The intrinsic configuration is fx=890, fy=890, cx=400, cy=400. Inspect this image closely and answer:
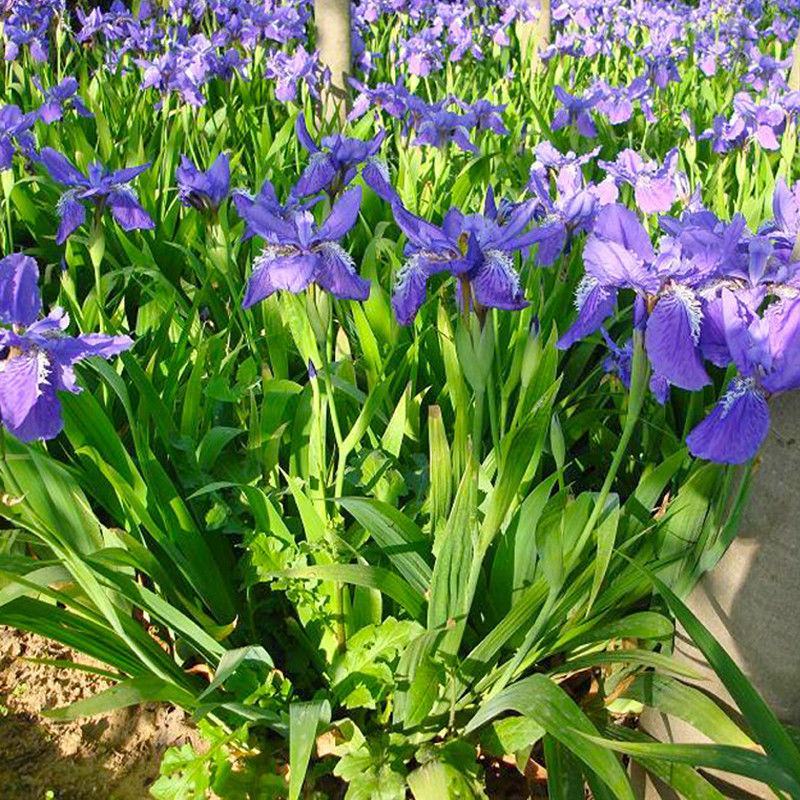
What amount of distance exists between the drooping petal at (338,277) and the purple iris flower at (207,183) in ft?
1.93

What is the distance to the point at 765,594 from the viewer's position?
1.38m

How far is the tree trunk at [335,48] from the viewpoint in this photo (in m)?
3.83

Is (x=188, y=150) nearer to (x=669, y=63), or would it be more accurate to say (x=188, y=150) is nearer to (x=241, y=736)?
(x=241, y=736)

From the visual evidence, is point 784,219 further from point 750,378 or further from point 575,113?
point 575,113

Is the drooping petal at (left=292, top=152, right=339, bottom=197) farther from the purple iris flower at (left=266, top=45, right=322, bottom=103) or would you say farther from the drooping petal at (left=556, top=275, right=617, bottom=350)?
the purple iris flower at (left=266, top=45, right=322, bottom=103)

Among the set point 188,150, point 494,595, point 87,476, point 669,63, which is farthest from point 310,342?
point 669,63

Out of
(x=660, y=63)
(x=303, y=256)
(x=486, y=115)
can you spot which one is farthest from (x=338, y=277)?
(x=660, y=63)

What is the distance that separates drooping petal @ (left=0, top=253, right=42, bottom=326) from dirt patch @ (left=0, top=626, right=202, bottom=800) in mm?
778

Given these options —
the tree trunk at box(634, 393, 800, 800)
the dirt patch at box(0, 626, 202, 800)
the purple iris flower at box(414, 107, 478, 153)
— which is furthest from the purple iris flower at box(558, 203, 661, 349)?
the purple iris flower at box(414, 107, 478, 153)

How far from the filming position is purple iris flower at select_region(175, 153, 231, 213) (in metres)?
1.94

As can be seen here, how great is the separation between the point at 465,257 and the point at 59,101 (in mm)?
2302

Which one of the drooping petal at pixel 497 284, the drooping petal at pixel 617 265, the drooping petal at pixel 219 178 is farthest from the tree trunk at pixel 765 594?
the drooping petal at pixel 219 178

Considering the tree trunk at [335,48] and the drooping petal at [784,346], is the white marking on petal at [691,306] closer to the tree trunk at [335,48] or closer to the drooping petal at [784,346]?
the drooping petal at [784,346]

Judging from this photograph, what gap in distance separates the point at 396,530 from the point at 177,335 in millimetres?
942
